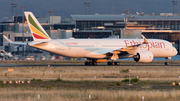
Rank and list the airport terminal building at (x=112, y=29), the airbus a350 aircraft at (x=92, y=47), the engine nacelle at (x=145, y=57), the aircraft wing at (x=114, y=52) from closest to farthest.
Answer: the engine nacelle at (x=145, y=57)
the airbus a350 aircraft at (x=92, y=47)
the aircraft wing at (x=114, y=52)
the airport terminal building at (x=112, y=29)

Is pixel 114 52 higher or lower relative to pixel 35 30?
lower

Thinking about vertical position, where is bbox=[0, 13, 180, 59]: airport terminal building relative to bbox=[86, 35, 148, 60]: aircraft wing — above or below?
above

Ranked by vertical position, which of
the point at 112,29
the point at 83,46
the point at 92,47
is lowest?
the point at 92,47

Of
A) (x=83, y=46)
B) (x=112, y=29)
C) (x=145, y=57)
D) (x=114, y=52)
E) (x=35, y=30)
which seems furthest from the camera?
(x=112, y=29)

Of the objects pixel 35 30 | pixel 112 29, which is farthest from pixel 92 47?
pixel 112 29

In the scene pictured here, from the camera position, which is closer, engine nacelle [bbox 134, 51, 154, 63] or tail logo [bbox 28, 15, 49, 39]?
engine nacelle [bbox 134, 51, 154, 63]

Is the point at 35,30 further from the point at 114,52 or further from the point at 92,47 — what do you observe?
the point at 114,52

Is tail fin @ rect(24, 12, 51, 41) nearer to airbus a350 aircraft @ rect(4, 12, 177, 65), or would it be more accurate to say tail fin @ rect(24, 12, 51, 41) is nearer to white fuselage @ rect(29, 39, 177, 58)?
airbus a350 aircraft @ rect(4, 12, 177, 65)

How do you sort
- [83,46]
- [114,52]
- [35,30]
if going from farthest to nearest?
[83,46], [35,30], [114,52]

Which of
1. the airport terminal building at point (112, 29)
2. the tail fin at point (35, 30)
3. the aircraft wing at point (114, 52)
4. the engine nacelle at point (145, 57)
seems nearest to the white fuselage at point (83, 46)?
the aircraft wing at point (114, 52)

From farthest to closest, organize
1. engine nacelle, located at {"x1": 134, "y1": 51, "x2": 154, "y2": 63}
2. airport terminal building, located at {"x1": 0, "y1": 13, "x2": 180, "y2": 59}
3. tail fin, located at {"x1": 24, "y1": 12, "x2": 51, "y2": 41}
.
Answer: airport terminal building, located at {"x1": 0, "y1": 13, "x2": 180, "y2": 59}
tail fin, located at {"x1": 24, "y1": 12, "x2": 51, "y2": 41}
engine nacelle, located at {"x1": 134, "y1": 51, "x2": 154, "y2": 63}

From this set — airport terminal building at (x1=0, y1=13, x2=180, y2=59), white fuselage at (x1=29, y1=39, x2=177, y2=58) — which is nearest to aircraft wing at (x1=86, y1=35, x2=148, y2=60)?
white fuselage at (x1=29, y1=39, x2=177, y2=58)

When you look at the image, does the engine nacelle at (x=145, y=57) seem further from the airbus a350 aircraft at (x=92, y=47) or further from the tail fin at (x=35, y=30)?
the tail fin at (x=35, y=30)

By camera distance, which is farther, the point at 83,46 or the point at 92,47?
the point at 92,47
